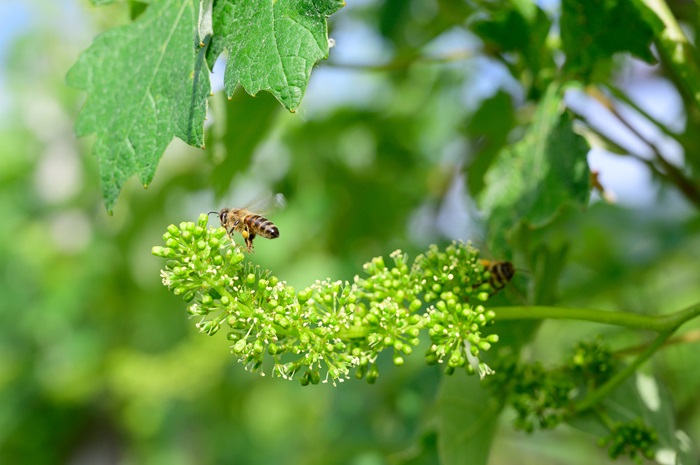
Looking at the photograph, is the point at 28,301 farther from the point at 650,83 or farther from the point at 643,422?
A: the point at 643,422

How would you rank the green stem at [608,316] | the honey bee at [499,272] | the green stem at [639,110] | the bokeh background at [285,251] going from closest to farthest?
the green stem at [608,316], the honey bee at [499,272], the green stem at [639,110], the bokeh background at [285,251]

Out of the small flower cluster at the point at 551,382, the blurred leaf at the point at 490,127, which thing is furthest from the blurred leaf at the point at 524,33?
the small flower cluster at the point at 551,382

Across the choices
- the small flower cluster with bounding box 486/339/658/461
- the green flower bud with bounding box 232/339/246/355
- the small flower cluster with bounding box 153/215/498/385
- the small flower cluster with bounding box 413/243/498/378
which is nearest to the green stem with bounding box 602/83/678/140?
the small flower cluster with bounding box 486/339/658/461

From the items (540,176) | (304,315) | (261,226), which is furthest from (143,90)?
(540,176)

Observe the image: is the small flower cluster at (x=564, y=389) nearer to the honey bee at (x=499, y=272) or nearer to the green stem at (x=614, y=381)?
the green stem at (x=614, y=381)

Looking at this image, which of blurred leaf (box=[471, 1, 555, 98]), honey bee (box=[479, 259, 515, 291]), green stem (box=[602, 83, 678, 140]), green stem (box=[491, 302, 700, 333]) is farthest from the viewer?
green stem (box=[602, 83, 678, 140])

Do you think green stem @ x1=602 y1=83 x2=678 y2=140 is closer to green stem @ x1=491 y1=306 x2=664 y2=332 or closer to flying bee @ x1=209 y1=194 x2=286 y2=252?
green stem @ x1=491 y1=306 x2=664 y2=332

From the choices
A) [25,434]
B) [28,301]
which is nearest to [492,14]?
[28,301]
